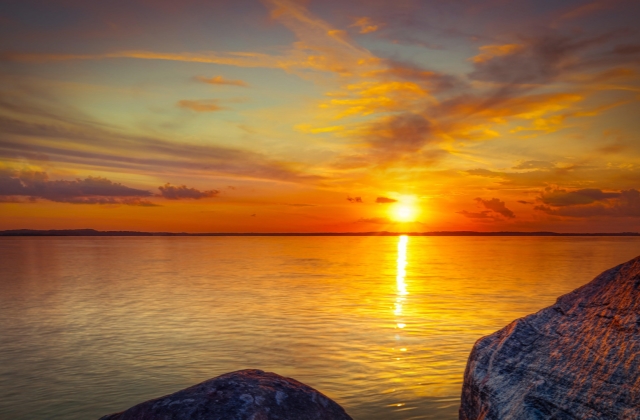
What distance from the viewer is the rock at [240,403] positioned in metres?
5.35

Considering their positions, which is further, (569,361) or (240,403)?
(240,403)

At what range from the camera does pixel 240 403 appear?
5.44 m

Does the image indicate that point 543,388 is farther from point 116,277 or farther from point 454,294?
point 116,277

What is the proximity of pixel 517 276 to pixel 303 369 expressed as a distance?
3195 centimetres

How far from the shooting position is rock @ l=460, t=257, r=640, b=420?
15.7ft

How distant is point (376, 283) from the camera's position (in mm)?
37562

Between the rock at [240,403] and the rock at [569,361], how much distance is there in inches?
68.8

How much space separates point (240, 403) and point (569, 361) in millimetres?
3306

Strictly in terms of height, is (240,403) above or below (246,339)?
above

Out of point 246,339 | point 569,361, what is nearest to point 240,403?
point 569,361

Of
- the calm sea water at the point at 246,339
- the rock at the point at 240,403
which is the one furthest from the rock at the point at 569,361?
the calm sea water at the point at 246,339

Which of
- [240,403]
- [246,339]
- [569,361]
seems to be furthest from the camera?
[246,339]

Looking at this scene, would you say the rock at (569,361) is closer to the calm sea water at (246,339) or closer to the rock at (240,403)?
the rock at (240,403)

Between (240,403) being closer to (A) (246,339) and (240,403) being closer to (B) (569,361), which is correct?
(B) (569,361)
